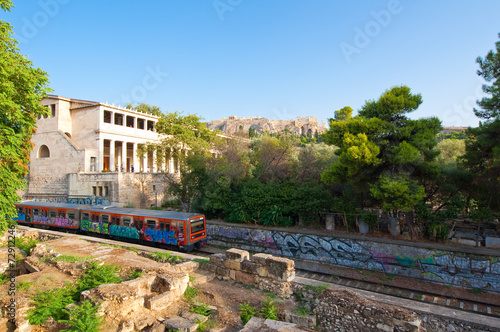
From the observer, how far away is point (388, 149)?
47.1 ft

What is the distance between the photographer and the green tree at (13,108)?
847 centimetres

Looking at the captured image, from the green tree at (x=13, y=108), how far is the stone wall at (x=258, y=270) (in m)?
6.74

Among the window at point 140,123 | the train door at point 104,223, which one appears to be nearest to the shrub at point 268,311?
the train door at point 104,223

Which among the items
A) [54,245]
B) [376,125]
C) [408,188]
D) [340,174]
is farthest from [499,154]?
[54,245]

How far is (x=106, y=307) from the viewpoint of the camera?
686 centimetres

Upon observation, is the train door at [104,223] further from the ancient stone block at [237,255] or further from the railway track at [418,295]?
the railway track at [418,295]

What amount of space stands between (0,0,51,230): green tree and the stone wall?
6735 mm

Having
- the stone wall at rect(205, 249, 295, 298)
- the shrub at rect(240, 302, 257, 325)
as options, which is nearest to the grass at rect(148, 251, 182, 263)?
the stone wall at rect(205, 249, 295, 298)

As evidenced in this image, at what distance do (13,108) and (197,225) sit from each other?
9.88m

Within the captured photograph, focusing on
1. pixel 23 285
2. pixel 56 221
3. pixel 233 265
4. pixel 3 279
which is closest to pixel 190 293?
pixel 233 265

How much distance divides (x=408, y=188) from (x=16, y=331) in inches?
575

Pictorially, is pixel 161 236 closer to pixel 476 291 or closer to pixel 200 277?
pixel 200 277

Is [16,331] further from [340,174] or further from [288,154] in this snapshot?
[288,154]

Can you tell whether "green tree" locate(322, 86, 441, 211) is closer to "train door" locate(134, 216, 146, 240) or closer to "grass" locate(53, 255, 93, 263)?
"train door" locate(134, 216, 146, 240)
